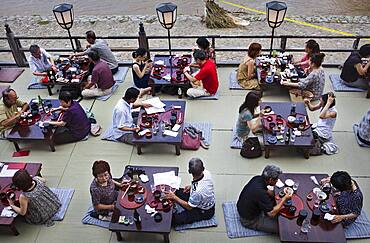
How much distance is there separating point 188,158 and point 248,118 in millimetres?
1512

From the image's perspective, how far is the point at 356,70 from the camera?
977 cm

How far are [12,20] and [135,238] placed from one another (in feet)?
50.6

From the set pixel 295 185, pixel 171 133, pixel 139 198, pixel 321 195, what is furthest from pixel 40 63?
pixel 321 195

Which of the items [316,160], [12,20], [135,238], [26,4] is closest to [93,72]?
[135,238]

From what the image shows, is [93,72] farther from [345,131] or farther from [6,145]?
[345,131]

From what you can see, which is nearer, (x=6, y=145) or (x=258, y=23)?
(x=6, y=145)

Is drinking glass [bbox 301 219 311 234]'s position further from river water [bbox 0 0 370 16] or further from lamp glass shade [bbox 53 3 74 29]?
river water [bbox 0 0 370 16]

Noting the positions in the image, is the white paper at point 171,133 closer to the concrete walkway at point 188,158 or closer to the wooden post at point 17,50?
the concrete walkway at point 188,158

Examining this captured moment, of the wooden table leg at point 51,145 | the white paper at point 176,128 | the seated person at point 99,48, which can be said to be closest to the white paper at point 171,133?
the white paper at point 176,128

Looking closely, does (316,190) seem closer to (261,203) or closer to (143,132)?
(261,203)

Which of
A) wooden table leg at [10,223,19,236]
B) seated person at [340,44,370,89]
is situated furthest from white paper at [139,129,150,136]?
seated person at [340,44,370,89]

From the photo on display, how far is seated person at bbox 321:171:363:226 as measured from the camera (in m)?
5.99

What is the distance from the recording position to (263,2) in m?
19.1

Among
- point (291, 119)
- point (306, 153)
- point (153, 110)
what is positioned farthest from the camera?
point (153, 110)
